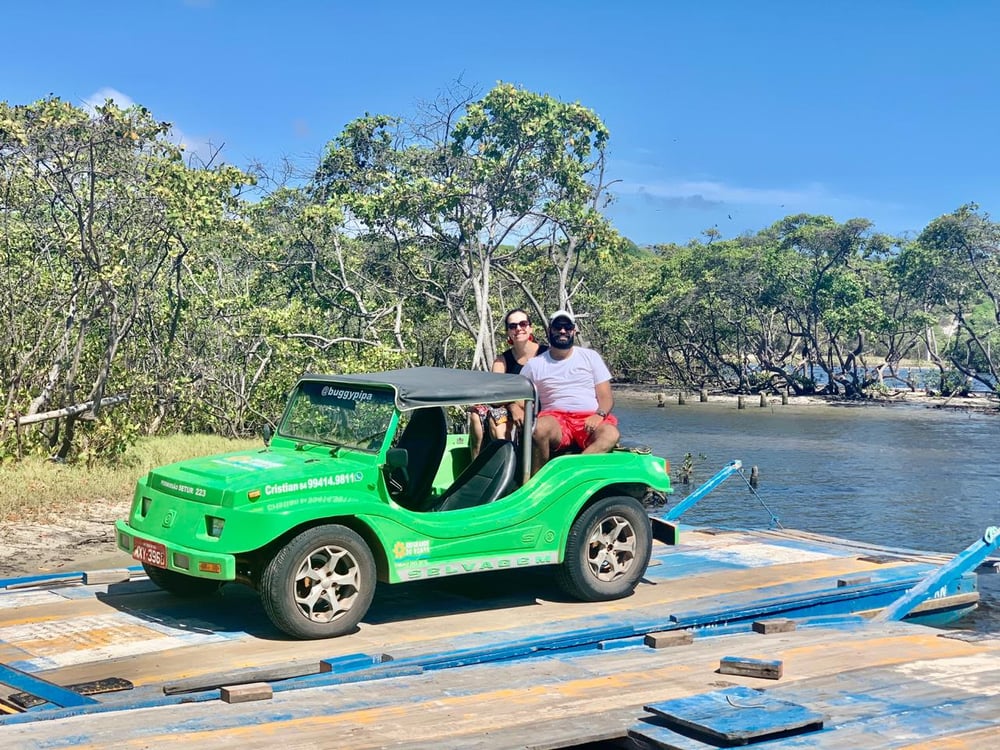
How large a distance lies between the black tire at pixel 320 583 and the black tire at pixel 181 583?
1362 mm

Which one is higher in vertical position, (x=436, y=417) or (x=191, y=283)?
(x=191, y=283)

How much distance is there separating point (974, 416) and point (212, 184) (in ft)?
123

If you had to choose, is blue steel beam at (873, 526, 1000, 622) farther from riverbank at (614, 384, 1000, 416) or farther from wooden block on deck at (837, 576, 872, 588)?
riverbank at (614, 384, 1000, 416)

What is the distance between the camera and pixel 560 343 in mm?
9344

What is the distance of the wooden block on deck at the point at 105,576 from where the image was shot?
9.26 meters

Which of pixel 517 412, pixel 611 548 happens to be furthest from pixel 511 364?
pixel 611 548

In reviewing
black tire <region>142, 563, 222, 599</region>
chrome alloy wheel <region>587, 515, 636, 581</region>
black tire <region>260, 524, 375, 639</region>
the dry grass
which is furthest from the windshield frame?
the dry grass

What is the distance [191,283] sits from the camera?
23.5 meters

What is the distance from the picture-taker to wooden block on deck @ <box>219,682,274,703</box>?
5.99 metres

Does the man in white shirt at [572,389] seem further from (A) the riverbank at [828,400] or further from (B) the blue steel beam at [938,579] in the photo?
(A) the riverbank at [828,400]

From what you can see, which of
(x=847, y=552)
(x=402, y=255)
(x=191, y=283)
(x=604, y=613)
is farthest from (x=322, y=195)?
(x=604, y=613)

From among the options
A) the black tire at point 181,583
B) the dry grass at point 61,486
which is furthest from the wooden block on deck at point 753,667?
the dry grass at point 61,486

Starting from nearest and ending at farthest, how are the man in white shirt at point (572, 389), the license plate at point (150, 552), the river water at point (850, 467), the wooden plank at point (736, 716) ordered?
1. the wooden plank at point (736, 716)
2. the license plate at point (150, 552)
3. the man in white shirt at point (572, 389)
4. the river water at point (850, 467)

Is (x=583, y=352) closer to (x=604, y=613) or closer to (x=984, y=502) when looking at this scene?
(x=604, y=613)
